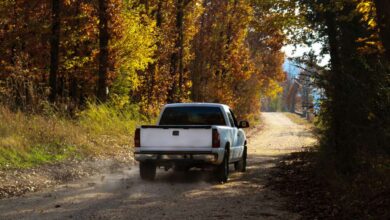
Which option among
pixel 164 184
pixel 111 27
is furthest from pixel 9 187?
pixel 111 27

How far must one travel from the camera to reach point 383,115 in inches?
385

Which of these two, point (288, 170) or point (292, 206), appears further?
point (288, 170)

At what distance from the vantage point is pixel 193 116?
555 inches

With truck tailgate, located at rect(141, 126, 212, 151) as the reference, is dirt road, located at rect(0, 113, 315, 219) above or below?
below

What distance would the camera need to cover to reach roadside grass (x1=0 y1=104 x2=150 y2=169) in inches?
551

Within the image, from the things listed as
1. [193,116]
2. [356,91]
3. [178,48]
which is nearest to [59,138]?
[193,116]

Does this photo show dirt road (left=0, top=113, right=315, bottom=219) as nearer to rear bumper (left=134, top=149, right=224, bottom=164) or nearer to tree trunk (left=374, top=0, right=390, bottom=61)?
rear bumper (left=134, top=149, right=224, bottom=164)

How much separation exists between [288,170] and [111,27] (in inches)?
494

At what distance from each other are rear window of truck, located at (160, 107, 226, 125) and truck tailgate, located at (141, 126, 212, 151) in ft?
5.35

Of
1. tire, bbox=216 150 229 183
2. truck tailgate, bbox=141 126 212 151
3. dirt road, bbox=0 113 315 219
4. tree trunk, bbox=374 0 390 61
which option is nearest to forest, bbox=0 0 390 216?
tree trunk, bbox=374 0 390 61

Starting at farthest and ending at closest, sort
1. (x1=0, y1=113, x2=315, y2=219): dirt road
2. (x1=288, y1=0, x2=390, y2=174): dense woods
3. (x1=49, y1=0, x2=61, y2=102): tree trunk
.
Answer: (x1=49, y1=0, x2=61, y2=102): tree trunk < (x1=288, y1=0, x2=390, y2=174): dense woods < (x1=0, y1=113, x2=315, y2=219): dirt road

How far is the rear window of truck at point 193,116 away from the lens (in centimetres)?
1409

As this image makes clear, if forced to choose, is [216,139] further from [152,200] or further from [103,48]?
[103,48]

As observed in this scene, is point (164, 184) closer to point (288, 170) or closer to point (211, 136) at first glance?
point (211, 136)
